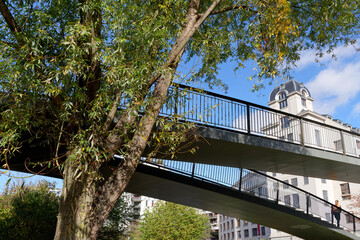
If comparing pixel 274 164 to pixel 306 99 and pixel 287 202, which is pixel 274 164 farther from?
pixel 306 99

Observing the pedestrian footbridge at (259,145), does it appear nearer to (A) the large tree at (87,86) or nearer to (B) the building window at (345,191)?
(A) the large tree at (87,86)

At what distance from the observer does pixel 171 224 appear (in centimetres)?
3003

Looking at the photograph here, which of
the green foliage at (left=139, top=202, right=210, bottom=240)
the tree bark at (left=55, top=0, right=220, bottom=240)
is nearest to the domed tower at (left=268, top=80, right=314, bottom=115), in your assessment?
the green foliage at (left=139, top=202, right=210, bottom=240)

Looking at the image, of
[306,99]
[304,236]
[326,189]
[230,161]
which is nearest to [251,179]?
[230,161]

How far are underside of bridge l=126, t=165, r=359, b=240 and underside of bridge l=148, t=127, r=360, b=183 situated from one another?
1.24 metres

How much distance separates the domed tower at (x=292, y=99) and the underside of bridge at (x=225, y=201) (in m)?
37.3

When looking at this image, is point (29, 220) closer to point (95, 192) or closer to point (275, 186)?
point (95, 192)

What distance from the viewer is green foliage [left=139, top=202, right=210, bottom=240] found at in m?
29.6

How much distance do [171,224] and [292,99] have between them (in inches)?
1314

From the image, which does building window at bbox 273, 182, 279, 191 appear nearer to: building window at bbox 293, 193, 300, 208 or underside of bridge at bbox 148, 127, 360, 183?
underside of bridge at bbox 148, 127, 360, 183

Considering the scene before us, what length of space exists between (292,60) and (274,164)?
14.8ft

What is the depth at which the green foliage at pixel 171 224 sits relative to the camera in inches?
1166

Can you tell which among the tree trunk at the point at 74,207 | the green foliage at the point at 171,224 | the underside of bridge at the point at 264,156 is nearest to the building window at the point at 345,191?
Answer: the green foliage at the point at 171,224

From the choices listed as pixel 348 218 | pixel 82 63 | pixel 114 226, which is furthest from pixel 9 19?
pixel 348 218
